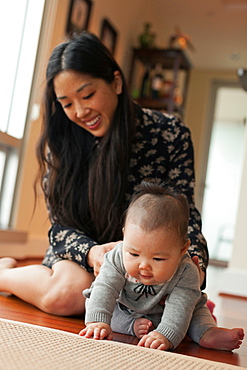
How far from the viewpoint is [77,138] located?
1713 mm

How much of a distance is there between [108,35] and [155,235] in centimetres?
404

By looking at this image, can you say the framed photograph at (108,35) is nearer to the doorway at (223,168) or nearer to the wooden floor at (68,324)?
the doorway at (223,168)

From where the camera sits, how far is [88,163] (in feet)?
5.61

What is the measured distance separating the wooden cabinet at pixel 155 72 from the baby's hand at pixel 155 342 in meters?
4.18

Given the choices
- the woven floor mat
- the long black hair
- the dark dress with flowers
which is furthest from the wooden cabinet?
the woven floor mat

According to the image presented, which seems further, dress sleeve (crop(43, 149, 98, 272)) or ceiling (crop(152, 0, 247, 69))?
ceiling (crop(152, 0, 247, 69))

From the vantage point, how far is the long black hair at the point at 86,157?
158 cm

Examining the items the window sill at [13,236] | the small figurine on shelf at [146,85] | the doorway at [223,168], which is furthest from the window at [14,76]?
the doorway at [223,168]

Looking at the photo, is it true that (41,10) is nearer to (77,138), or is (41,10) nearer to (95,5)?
(95,5)

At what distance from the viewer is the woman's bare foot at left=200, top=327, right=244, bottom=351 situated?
125 cm

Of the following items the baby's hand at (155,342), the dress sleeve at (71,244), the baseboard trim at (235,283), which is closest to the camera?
the baby's hand at (155,342)

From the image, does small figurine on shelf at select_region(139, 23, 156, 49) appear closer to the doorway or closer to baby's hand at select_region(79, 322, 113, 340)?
the doorway

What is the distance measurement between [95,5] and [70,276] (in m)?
3.49

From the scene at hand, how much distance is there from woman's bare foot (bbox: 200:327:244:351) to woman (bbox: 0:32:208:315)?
0.64 ft
